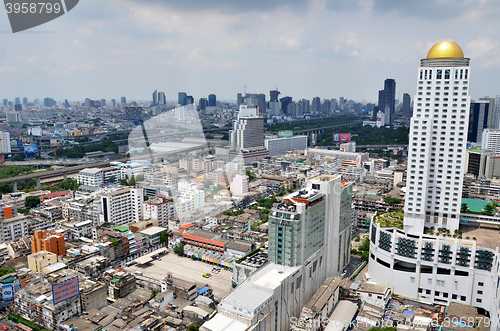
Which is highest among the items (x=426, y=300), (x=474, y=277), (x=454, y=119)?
(x=454, y=119)

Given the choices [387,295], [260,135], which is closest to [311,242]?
[387,295]

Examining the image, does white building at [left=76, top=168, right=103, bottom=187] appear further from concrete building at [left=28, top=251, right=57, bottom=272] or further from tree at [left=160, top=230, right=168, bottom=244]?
concrete building at [left=28, top=251, right=57, bottom=272]

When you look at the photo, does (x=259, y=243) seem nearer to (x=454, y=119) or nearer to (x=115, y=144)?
(x=454, y=119)

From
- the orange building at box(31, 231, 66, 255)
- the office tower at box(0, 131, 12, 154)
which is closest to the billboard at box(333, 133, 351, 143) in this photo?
the office tower at box(0, 131, 12, 154)

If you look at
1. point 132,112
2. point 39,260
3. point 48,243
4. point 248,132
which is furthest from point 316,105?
point 39,260

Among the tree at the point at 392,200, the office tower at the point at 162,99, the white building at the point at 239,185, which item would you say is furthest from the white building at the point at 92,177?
the tree at the point at 392,200

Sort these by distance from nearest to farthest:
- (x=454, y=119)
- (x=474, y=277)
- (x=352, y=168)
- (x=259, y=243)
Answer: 1. (x=474, y=277)
2. (x=454, y=119)
3. (x=259, y=243)
4. (x=352, y=168)

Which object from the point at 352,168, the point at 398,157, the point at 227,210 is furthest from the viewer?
the point at 398,157

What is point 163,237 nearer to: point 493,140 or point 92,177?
point 92,177
